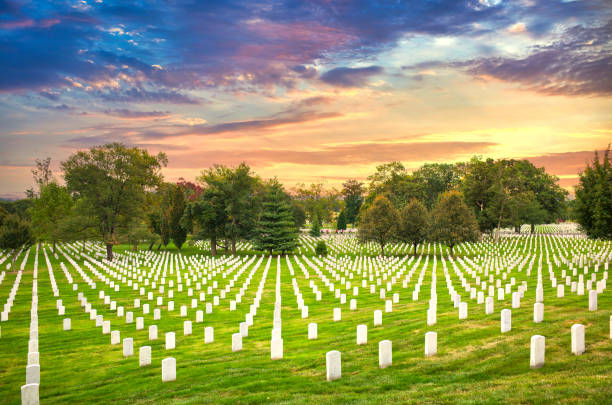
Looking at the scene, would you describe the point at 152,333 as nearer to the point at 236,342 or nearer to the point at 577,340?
the point at 236,342

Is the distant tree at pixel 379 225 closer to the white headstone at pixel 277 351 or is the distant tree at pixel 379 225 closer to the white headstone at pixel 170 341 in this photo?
the white headstone at pixel 170 341

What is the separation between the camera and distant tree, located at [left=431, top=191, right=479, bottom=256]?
138 ft

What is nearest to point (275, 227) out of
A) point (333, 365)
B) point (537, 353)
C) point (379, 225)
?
point (379, 225)

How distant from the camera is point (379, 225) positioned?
4559 cm

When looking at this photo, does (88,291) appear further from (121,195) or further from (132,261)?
(121,195)

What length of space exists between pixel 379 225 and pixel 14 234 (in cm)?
3258

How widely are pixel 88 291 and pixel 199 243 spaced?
149 feet

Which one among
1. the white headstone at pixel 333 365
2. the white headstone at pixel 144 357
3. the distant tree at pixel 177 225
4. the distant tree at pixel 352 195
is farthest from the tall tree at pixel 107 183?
the distant tree at pixel 352 195

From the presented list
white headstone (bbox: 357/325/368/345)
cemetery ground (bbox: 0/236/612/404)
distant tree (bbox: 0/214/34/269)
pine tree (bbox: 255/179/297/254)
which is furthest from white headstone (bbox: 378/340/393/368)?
pine tree (bbox: 255/179/297/254)

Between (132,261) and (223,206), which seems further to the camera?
(223,206)

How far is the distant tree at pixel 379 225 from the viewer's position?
45.8m

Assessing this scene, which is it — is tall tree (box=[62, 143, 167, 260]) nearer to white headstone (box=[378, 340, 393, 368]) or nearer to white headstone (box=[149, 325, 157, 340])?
white headstone (box=[149, 325, 157, 340])

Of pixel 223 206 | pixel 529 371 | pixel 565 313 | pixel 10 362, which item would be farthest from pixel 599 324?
pixel 223 206

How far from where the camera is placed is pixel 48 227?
49.1 meters
